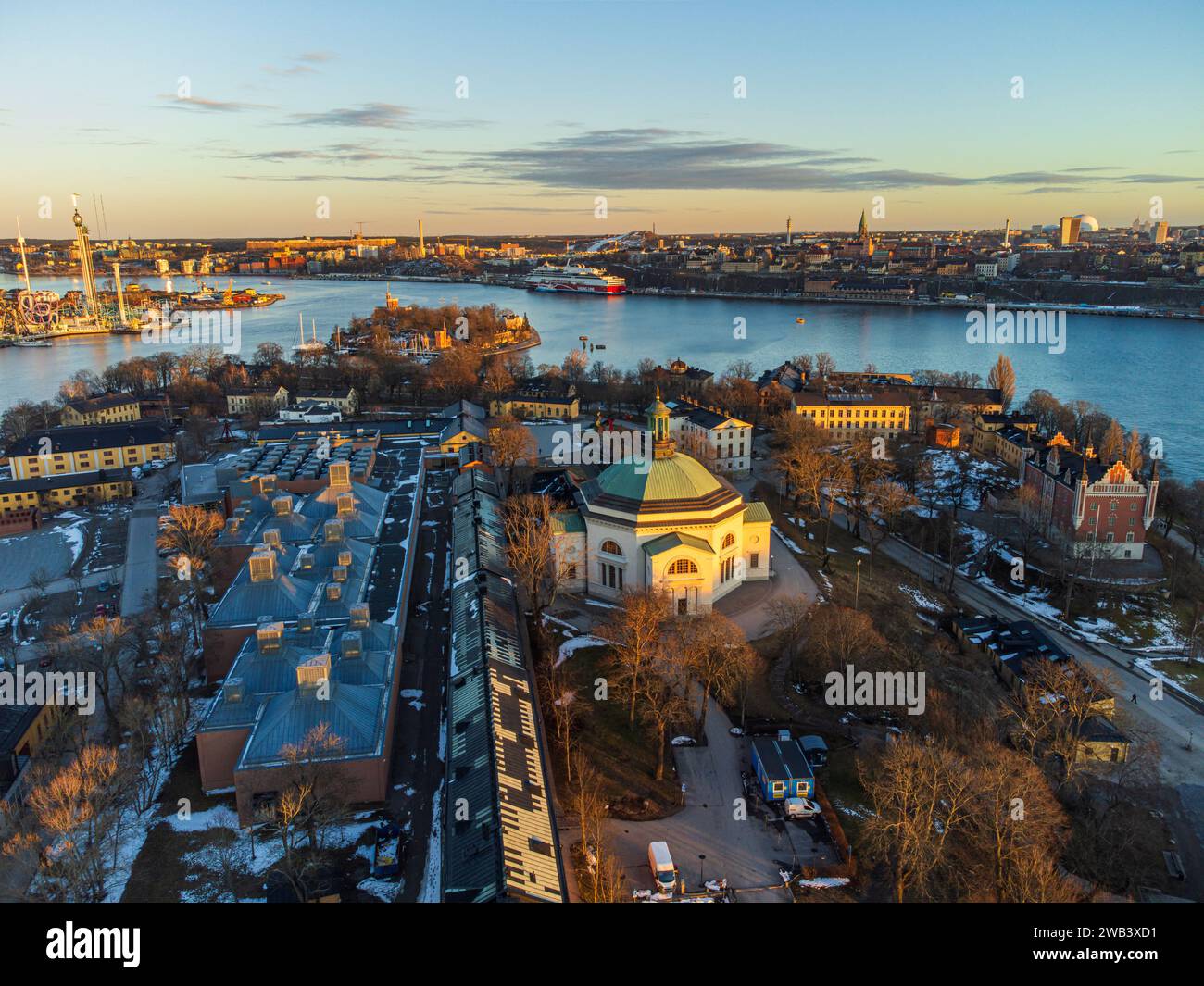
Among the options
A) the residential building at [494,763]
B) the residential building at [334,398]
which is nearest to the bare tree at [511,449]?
the residential building at [334,398]

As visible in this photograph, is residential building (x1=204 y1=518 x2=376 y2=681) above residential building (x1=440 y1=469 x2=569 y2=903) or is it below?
above

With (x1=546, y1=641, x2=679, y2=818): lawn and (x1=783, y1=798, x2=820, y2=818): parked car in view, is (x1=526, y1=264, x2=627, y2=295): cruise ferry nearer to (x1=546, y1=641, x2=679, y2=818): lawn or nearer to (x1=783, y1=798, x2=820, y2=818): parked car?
(x1=546, y1=641, x2=679, y2=818): lawn

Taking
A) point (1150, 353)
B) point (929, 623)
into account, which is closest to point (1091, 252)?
point (1150, 353)

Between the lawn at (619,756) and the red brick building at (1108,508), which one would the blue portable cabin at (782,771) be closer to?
the lawn at (619,756)

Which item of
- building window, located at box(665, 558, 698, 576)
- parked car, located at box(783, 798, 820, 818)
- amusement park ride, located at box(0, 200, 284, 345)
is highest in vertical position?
amusement park ride, located at box(0, 200, 284, 345)

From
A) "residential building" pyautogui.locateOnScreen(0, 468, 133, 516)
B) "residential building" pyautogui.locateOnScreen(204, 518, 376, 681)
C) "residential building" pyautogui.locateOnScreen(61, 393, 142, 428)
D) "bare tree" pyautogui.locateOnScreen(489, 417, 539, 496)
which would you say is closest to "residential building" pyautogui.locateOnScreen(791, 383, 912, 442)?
"bare tree" pyautogui.locateOnScreen(489, 417, 539, 496)

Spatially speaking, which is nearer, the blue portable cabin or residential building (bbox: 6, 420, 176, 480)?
the blue portable cabin

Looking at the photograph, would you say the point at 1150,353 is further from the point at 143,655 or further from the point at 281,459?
the point at 143,655
